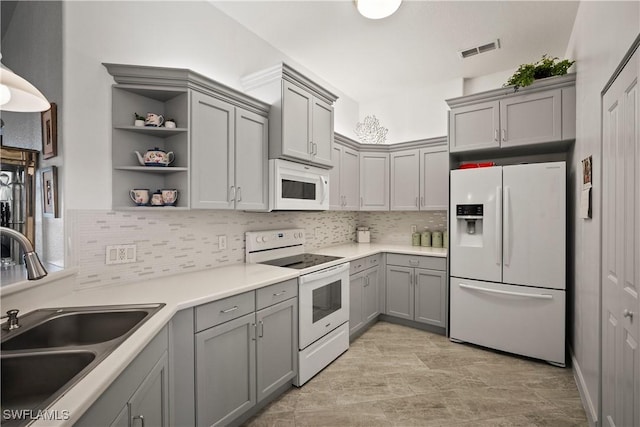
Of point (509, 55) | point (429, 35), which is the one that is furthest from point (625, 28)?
point (509, 55)

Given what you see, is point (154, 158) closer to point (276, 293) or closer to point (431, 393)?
point (276, 293)

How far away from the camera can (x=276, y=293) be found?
2150 mm

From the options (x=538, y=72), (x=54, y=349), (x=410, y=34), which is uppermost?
(x=410, y=34)

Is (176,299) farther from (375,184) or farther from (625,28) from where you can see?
(375,184)

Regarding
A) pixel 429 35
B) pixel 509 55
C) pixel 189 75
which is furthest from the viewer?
pixel 509 55

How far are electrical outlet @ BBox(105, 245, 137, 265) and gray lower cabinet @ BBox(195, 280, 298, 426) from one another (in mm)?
675

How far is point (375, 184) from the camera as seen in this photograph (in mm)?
4035

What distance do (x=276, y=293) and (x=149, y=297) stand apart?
786mm

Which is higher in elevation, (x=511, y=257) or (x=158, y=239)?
(x=158, y=239)

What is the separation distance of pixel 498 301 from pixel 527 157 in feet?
5.14

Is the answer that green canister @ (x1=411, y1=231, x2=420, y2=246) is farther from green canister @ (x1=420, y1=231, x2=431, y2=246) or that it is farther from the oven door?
the oven door

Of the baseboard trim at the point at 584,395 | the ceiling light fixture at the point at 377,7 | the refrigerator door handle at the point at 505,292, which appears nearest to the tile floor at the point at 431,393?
the baseboard trim at the point at 584,395

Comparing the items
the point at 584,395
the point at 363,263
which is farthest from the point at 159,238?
the point at 584,395

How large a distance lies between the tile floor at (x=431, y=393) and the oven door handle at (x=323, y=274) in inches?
31.5
